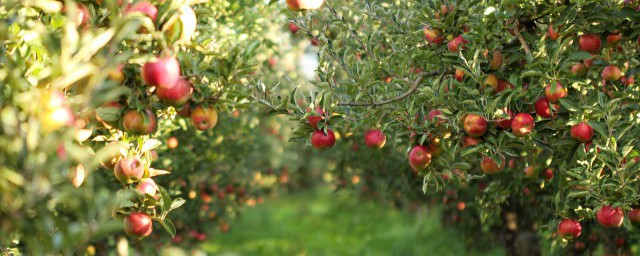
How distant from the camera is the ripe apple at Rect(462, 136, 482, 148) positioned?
308 cm

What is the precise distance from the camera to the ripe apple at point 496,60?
3.26 m

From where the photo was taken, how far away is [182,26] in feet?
7.73

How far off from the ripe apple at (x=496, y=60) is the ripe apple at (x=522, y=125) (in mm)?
373

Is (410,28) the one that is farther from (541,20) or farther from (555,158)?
(555,158)

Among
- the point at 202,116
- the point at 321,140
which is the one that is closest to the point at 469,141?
the point at 321,140

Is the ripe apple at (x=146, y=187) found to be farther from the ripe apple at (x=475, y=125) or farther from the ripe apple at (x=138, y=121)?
the ripe apple at (x=475, y=125)

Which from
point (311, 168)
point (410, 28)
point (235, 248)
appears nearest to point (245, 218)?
A: point (235, 248)

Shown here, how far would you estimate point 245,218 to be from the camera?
11711 mm

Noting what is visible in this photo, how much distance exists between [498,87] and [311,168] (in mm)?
13004

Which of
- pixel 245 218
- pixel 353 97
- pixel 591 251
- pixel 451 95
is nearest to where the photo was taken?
pixel 451 95

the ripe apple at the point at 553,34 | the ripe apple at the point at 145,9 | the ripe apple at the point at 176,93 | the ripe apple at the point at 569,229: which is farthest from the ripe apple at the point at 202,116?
the ripe apple at the point at 569,229

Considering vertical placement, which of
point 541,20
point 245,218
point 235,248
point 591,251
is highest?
point 541,20

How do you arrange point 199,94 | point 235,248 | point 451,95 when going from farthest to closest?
point 235,248 < point 451,95 < point 199,94

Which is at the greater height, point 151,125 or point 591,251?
point 151,125
